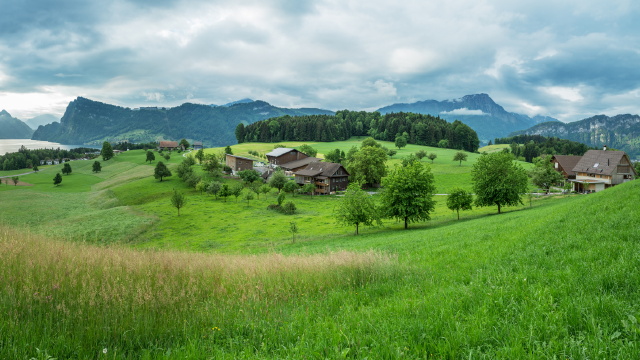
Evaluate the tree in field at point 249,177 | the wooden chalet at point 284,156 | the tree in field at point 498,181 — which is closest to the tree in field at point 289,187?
the tree in field at point 249,177

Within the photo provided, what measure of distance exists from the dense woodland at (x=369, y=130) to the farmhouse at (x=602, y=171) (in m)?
A: 85.1

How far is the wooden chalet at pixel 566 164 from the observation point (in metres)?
75.7

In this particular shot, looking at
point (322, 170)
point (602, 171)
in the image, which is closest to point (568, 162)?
point (602, 171)

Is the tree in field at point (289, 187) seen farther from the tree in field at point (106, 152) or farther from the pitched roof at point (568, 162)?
the tree in field at point (106, 152)

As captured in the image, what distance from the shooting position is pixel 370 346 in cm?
457

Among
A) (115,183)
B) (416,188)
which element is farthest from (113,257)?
(115,183)

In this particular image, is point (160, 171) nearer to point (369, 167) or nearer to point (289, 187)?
point (289, 187)

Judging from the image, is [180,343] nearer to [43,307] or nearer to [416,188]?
[43,307]

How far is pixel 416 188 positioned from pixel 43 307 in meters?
37.5

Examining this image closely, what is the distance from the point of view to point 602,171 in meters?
62.8

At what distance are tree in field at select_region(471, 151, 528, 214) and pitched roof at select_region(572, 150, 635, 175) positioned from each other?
38281 mm

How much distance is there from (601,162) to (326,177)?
62.0 metres

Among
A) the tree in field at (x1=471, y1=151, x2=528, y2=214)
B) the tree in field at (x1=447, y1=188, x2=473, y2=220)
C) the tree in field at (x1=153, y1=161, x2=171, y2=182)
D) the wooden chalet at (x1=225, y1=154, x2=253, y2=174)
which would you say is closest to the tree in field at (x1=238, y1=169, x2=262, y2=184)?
the wooden chalet at (x1=225, y1=154, x2=253, y2=174)

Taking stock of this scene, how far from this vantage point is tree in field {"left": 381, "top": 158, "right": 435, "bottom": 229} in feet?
123
